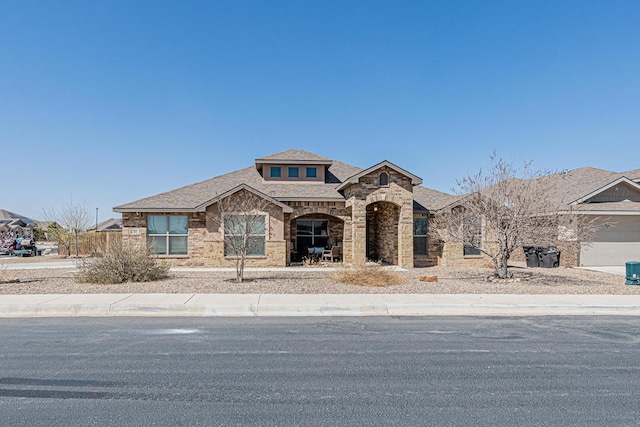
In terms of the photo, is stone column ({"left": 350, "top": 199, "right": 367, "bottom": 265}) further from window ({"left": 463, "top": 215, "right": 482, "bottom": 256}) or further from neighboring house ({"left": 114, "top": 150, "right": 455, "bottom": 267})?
window ({"left": 463, "top": 215, "right": 482, "bottom": 256})

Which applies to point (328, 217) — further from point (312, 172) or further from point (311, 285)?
point (311, 285)

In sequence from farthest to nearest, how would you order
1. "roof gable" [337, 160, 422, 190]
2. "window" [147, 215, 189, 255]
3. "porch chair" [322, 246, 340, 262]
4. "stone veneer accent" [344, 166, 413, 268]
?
"porch chair" [322, 246, 340, 262]
"window" [147, 215, 189, 255]
"stone veneer accent" [344, 166, 413, 268]
"roof gable" [337, 160, 422, 190]

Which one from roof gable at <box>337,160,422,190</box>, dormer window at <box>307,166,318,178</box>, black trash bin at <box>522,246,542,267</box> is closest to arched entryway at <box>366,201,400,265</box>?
roof gable at <box>337,160,422,190</box>

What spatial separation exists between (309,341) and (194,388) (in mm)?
2593

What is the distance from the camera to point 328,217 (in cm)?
2225

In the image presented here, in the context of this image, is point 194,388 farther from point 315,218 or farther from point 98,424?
point 315,218

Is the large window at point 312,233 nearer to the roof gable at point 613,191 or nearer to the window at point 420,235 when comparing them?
the window at point 420,235

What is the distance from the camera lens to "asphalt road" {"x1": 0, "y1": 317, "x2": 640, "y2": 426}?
4.32 m

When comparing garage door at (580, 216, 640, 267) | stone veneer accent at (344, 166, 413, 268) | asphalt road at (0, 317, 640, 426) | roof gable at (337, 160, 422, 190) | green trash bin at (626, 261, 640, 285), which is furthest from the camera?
garage door at (580, 216, 640, 267)

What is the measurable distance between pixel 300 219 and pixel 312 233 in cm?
108

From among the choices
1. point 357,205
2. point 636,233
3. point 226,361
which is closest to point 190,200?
point 357,205

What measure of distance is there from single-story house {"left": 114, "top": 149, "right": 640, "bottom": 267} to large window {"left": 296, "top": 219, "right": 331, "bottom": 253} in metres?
0.06

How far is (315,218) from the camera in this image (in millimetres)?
22578

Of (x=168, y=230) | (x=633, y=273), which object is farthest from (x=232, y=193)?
(x=633, y=273)
